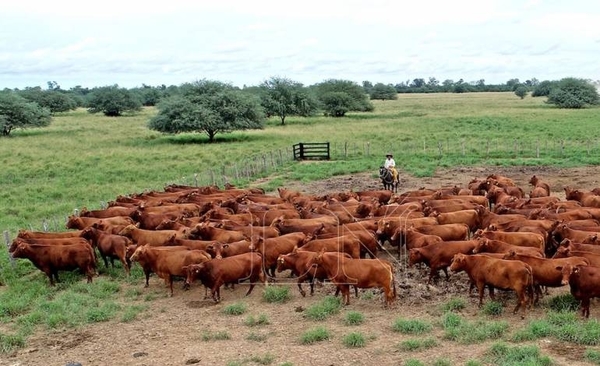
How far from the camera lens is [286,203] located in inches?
650

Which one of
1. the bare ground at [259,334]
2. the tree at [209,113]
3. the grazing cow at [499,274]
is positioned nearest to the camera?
the bare ground at [259,334]

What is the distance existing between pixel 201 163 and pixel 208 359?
2382 cm

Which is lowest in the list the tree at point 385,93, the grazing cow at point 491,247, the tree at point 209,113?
the grazing cow at point 491,247

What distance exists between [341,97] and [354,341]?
6143 cm

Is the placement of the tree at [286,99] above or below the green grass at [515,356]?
above

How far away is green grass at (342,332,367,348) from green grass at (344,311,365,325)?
2.34 feet

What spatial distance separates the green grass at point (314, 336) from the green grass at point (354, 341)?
342 millimetres

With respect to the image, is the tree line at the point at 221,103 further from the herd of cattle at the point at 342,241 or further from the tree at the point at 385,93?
the tree at the point at 385,93

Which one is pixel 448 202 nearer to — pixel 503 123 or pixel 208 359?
pixel 208 359

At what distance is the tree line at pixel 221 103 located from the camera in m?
43.7

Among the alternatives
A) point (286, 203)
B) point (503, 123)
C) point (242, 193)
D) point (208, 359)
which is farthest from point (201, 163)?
point (503, 123)

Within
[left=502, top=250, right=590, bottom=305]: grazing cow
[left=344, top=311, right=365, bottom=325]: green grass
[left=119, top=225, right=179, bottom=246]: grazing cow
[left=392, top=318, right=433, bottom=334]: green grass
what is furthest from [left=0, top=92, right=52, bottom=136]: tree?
[left=502, top=250, right=590, bottom=305]: grazing cow

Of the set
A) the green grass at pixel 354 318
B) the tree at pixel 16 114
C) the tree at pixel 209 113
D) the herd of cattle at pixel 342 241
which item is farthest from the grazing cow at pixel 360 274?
the tree at pixel 16 114

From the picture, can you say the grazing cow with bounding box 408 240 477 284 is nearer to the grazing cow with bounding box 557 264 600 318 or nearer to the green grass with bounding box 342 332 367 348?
the grazing cow with bounding box 557 264 600 318
